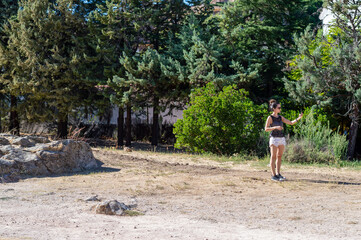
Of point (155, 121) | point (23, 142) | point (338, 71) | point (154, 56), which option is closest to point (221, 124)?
point (338, 71)

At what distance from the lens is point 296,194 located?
7.98m

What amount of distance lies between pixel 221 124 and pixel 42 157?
272 inches

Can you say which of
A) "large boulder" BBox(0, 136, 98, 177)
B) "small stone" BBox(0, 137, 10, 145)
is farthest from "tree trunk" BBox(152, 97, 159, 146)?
"small stone" BBox(0, 137, 10, 145)

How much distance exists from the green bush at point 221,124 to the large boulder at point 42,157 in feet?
15.6

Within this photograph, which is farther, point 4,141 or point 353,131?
point 353,131

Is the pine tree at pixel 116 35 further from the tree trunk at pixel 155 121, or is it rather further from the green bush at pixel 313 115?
the green bush at pixel 313 115

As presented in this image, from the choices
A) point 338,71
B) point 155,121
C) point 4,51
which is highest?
point 4,51

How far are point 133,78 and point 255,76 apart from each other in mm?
5179

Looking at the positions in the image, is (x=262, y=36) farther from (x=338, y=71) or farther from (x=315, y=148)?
(x=315, y=148)

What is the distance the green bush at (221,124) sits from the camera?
597 inches

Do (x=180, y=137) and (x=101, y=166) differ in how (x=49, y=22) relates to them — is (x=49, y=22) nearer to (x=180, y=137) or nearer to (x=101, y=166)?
(x=180, y=137)

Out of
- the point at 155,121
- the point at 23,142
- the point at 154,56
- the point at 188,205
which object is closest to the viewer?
the point at 188,205

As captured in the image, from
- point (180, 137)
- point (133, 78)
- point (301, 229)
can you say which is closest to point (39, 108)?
point (133, 78)

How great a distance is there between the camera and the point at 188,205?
704cm
